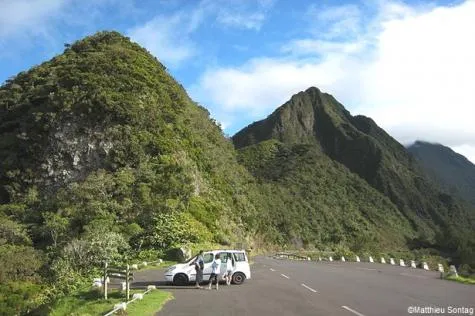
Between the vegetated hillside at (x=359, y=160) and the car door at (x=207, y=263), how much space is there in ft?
277

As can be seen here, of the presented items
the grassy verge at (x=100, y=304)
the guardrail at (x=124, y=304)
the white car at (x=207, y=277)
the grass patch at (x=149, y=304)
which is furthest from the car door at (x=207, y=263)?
the grass patch at (x=149, y=304)

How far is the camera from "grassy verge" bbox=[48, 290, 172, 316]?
14.9 m

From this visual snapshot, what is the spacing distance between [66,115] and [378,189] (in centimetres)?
11711

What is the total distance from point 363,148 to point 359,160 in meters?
4.53

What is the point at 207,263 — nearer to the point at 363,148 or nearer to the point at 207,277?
the point at 207,277

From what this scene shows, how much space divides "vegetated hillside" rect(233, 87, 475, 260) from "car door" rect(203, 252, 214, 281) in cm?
8432

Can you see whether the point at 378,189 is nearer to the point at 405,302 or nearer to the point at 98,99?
the point at 98,99

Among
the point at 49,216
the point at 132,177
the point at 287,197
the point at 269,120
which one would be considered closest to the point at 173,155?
the point at 132,177

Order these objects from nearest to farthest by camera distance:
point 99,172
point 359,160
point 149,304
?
point 149,304, point 99,172, point 359,160

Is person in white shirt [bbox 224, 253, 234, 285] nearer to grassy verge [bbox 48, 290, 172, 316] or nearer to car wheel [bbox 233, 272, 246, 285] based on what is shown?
car wheel [bbox 233, 272, 246, 285]

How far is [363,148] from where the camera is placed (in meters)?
168

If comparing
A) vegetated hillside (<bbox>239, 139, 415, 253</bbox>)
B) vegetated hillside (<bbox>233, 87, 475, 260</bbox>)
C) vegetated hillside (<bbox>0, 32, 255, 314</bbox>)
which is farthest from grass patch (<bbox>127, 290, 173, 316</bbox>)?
vegetated hillside (<bbox>233, 87, 475, 260</bbox>)

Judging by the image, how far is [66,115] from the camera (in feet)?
167

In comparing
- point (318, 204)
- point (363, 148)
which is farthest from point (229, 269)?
point (363, 148)
